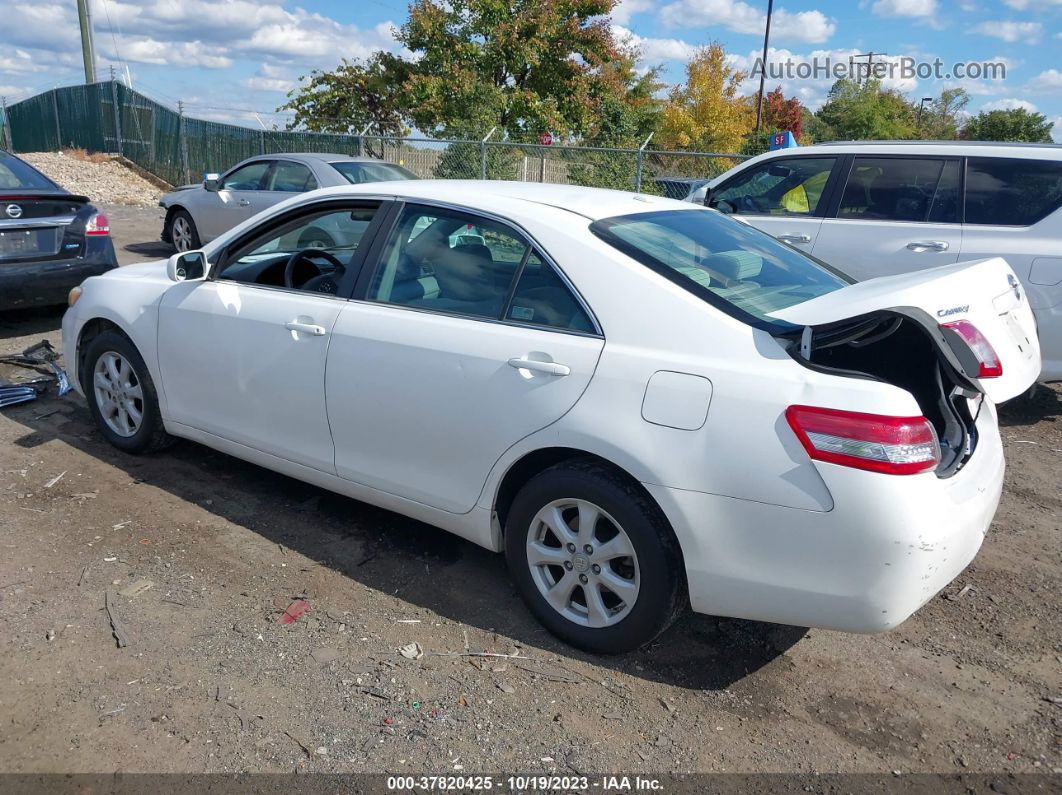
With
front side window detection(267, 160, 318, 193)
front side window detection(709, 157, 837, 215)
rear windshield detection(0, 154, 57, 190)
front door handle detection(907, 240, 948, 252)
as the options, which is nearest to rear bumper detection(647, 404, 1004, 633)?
front door handle detection(907, 240, 948, 252)

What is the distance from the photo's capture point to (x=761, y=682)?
10.2ft

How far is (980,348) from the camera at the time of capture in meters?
2.80

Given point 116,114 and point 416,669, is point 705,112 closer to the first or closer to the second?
point 116,114

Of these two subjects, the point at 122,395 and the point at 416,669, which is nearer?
the point at 416,669

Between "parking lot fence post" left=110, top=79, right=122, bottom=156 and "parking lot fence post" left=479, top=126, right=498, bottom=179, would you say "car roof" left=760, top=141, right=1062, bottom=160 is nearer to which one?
"parking lot fence post" left=479, top=126, right=498, bottom=179

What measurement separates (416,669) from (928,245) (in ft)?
16.8

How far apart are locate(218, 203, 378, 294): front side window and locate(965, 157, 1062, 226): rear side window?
15.0ft

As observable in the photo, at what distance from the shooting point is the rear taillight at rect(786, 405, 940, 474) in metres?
2.58

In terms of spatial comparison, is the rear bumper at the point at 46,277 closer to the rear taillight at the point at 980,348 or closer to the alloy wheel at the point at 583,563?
the alloy wheel at the point at 583,563

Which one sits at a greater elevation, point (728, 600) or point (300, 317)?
point (300, 317)

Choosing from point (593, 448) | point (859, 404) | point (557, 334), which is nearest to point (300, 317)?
point (557, 334)

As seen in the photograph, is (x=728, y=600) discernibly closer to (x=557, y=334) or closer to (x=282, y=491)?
(x=557, y=334)

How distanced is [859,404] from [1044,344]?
4.11 meters

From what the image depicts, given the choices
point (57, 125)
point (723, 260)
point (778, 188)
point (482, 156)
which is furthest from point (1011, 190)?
point (57, 125)
